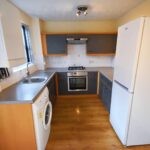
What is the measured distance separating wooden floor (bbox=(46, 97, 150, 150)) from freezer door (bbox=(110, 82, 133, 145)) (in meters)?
0.22

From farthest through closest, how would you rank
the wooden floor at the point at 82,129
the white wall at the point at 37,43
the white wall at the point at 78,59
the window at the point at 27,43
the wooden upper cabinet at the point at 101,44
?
1. the white wall at the point at 78,59
2. the wooden upper cabinet at the point at 101,44
3. the white wall at the point at 37,43
4. the window at the point at 27,43
5. the wooden floor at the point at 82,129

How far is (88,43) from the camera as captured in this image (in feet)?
11.2

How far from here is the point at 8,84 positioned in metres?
1.93

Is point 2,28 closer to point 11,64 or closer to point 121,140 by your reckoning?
point 11,64

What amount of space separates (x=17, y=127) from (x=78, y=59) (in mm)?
2779

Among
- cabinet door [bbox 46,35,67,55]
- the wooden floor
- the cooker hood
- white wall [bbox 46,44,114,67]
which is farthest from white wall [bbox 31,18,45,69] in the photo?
the wooden floor

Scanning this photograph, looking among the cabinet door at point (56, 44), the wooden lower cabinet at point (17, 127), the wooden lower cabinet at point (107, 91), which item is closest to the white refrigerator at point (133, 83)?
the wooden lower cabinet at point (107, 91)

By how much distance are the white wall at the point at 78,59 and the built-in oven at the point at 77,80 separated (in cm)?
63

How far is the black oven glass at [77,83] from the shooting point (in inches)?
132

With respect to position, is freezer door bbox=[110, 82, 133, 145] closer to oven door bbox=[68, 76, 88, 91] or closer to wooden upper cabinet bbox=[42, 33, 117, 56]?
oven door bbox=[68, 76, 88, 91]

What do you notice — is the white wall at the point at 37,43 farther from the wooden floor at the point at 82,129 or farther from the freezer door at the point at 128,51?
the freezer door at the point at 128,51

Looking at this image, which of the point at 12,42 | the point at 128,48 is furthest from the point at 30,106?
the point at 128,48

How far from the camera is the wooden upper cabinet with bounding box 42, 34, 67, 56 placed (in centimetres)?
334

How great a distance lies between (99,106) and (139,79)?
175 cm
